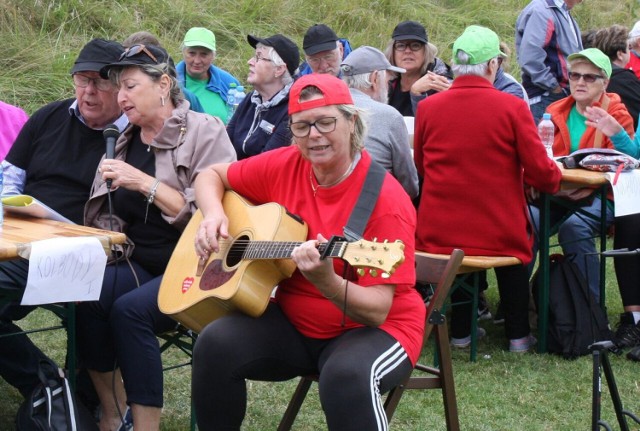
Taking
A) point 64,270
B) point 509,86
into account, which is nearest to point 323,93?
point 64,270

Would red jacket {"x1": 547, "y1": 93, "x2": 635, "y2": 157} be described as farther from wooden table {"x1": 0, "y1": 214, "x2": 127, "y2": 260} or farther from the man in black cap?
wooden table {"x1": 0, "y1": 214, "x2": 127, "y2": 260}

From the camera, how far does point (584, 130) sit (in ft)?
18.7

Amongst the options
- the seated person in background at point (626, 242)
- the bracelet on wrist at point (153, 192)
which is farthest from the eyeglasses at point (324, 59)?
the bracelet on wrist at point (153, 192)

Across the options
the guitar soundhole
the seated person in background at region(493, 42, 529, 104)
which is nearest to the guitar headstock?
the guitar soundhole

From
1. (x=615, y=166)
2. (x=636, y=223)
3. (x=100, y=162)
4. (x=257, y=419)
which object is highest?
(x=100, y=162)

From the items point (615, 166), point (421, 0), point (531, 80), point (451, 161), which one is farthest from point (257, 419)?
point (421, 0)

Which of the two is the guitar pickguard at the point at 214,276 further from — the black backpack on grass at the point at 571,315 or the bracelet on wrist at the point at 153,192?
the black backpack on grass at the point at 571,315

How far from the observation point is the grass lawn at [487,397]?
14.1ft

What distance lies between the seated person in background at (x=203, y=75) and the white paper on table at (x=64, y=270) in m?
4.03

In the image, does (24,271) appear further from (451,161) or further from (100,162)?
(451,161)

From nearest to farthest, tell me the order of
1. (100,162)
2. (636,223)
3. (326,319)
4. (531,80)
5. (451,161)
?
(326,319)
(100,162)
(451,161)
(636,223)
(531,80)

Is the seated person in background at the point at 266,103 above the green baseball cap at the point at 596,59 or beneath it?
beneath

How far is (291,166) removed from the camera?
345 cm

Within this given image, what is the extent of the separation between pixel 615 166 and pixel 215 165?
8.04 ft
